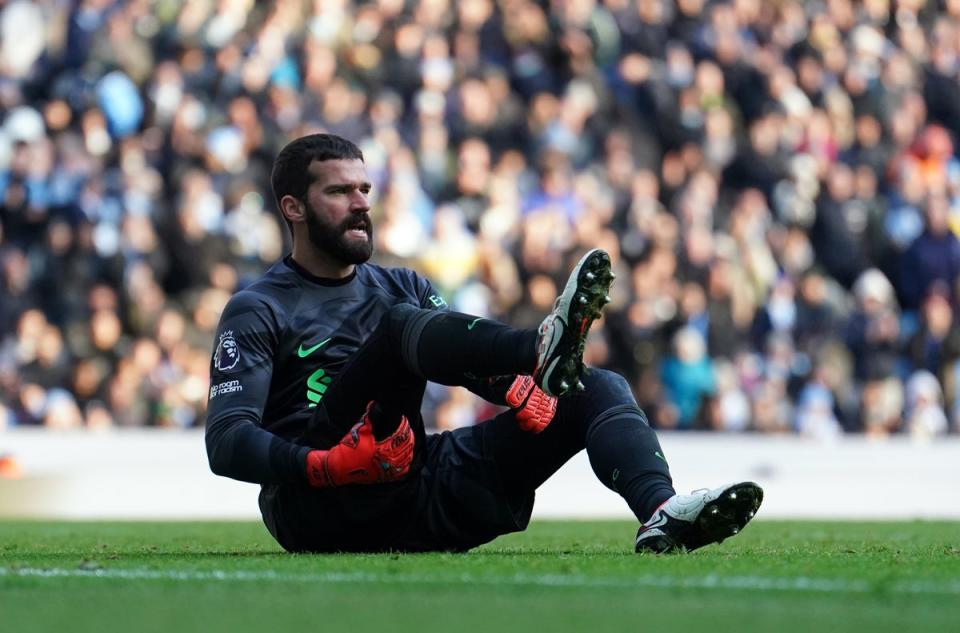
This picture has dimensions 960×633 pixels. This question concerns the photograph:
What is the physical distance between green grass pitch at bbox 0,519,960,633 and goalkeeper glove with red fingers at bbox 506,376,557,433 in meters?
0.49

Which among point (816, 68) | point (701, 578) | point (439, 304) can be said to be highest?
point (816, 68)

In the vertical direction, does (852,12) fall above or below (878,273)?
above

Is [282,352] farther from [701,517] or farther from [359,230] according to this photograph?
[701,517]

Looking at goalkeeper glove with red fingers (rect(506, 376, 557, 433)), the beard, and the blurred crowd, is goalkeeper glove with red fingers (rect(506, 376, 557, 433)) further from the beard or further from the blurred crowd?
the blurred crowd

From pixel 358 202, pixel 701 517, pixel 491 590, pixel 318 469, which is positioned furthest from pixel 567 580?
pixel 358 202

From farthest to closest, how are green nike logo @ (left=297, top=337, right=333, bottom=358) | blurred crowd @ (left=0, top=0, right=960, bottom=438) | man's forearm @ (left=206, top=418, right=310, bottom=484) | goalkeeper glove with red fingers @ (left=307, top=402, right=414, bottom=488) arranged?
blurred crowd @ (left=0, top=0, right=960, bottom=438)
green nike logo @ (left=297, top=337, right=333, bottom=358)
man's forearm @ (left=206, top=418, right=310, bottom=484)
goalkeeper glove with red fingers @ (left=307, top=402, right=414, bottom=488)

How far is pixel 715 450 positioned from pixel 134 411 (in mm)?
4639

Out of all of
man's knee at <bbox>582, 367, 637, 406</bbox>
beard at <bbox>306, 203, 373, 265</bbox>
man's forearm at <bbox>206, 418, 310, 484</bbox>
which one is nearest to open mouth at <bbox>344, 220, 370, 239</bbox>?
beard at <bbox>306, 203, 373, 265</bbox>

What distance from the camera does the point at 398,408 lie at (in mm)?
5723

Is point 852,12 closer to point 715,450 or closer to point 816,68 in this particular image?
point 816,68

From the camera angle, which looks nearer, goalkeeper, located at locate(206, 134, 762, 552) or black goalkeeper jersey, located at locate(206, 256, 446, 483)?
goalkeeper, located at locate(206, 134, 762, 552)

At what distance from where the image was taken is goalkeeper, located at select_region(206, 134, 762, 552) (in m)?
5.52

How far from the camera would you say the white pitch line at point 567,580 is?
4629 millimetres

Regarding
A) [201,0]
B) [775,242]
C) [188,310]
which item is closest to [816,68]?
[775,242]
